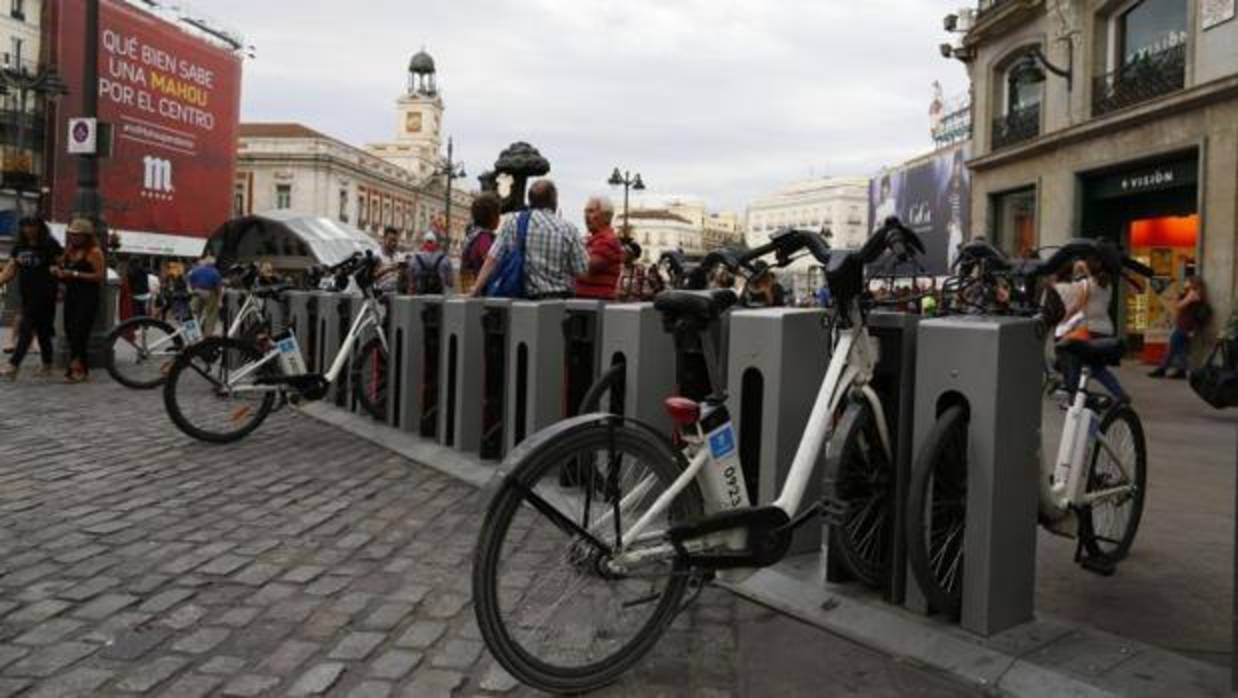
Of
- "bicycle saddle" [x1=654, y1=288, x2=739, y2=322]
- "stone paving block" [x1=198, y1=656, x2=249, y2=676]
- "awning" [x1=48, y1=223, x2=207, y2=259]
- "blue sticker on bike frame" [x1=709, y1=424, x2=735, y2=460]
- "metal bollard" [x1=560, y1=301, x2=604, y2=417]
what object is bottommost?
"stone paving block" [x1=198, y1=656, x2=249, y2=676]

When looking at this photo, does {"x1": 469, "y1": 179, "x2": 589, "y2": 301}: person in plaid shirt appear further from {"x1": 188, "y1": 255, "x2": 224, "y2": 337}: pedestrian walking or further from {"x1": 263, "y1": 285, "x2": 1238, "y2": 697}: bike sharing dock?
{"x1": 188, "y1": 255, "x2": 224, "y2": 337}: pedestrian walking

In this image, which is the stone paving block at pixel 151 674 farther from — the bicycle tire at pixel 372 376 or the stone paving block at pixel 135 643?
the bicycle tire at pixel 372 376

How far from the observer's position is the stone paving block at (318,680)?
2.85m

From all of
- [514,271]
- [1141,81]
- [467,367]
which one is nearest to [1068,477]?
[467,367]

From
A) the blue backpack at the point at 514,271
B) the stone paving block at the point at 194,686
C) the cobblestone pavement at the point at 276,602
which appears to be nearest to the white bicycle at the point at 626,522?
the cobblestone pavement at the point at 276,602

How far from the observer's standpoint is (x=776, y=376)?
390 cm

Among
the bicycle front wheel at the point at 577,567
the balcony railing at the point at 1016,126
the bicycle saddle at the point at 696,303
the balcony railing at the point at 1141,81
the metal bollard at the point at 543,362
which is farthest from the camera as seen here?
the balcony railing at the point at 1016,126

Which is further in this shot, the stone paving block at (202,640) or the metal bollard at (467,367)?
the metal bollard at (467,367)

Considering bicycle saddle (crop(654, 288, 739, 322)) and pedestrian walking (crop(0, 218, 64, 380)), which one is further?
pedestrian walking (crop(0, 218, 64, 380))

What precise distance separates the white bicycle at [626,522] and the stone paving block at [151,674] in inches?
41.2

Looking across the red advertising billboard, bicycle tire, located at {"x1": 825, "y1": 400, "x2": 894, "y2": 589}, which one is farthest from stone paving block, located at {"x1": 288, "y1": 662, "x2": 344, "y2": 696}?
the red advertising billboard

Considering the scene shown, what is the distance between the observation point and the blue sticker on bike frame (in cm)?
300

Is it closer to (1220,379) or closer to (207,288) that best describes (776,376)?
(1220,379)

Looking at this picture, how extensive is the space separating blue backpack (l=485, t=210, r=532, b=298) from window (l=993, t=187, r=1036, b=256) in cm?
1899
